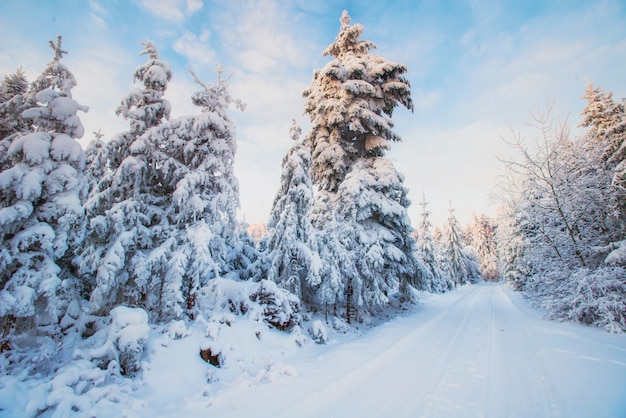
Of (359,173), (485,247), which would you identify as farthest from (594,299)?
(485,247)

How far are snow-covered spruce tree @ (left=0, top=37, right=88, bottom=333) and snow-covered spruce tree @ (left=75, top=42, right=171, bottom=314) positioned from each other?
713mm

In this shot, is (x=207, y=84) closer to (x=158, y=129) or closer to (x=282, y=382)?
(x=158, y=129)

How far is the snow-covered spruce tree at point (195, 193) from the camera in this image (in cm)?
754

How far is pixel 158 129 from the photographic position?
8.20 m

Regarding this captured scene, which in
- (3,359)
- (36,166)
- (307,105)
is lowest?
(3,359)

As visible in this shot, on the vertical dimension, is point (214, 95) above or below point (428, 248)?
above

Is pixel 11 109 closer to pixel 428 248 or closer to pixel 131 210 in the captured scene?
pixel 131 210

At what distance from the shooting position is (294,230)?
10.1 metres

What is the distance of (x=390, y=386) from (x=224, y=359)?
3.89m

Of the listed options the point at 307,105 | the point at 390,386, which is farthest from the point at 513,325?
the point at 307,105

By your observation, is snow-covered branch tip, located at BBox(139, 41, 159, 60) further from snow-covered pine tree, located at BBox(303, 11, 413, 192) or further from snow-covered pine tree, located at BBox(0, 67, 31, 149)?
snow-covered pine tree, located at BBox(303, 11, 413, 192)

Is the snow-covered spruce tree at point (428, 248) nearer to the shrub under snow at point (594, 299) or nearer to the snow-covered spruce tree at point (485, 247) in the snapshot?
the shrub under snow at point (594, 299)

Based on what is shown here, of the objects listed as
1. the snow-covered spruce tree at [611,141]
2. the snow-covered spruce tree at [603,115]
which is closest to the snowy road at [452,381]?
the snow-covered spruce tree at [611,141]

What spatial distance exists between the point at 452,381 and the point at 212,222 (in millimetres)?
7573
